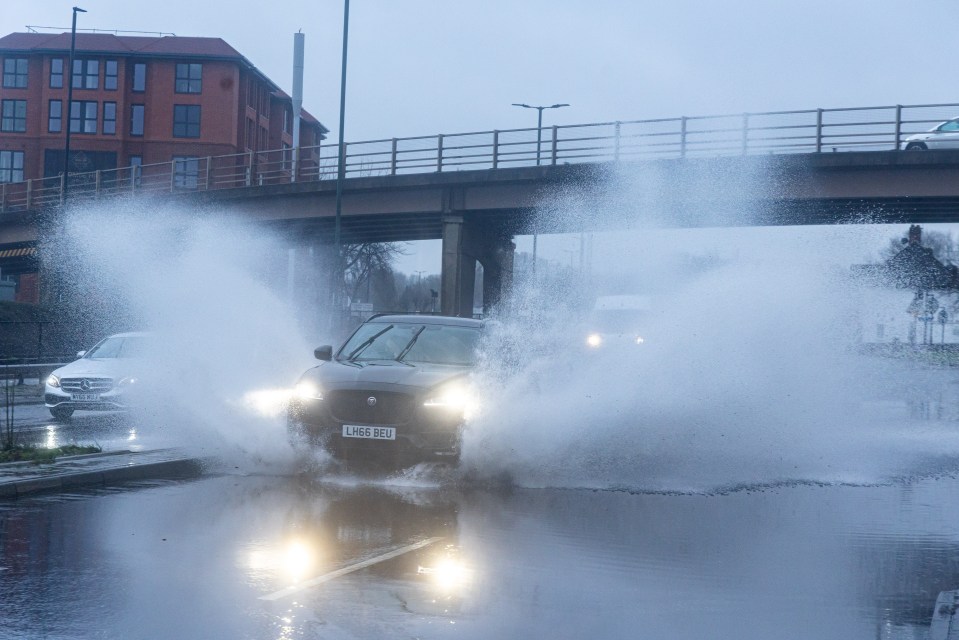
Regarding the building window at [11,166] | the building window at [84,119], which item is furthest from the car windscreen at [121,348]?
the building window at [11,166]

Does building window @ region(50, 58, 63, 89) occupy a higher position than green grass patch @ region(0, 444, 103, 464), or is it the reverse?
building window @ region(50, 58, 63, 89)

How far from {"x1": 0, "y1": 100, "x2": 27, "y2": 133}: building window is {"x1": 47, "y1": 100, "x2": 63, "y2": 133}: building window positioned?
195cm

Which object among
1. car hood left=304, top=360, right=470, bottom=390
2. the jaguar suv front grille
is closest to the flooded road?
the jaguar suv front grille

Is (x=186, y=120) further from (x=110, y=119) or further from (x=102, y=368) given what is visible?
(x=102, y=368)

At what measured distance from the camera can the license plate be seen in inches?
462

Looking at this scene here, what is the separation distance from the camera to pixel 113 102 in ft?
278

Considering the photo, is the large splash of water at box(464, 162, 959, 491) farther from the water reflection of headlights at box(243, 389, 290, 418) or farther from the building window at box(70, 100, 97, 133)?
the building window at box(70, 100, 97, 133)

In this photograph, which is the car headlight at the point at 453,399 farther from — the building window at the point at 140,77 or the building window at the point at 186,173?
the building window at the point at 140,77

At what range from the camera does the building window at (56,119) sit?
83.6 meters

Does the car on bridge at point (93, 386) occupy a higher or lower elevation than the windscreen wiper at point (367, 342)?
lower

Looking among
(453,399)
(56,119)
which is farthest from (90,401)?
(56,119)

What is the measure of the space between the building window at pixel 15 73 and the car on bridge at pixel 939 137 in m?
68.5

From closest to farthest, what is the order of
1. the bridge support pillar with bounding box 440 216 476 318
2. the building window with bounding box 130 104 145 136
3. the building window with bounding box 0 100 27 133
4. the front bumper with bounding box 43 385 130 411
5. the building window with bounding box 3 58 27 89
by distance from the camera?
1. the front bumper with bounding box 43 385 130 411
2. the bridge support pillar with bounding box 440 216 476 318
3. the building window with bounding box 0 100 27 133
4. the building window with bounding box 3 58 27 89
5. the building window with bounding box 130 104 145 136

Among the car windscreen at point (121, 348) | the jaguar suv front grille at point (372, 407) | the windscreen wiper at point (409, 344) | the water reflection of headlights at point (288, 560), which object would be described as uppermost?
the windscreen wiper at point (409, 344)
